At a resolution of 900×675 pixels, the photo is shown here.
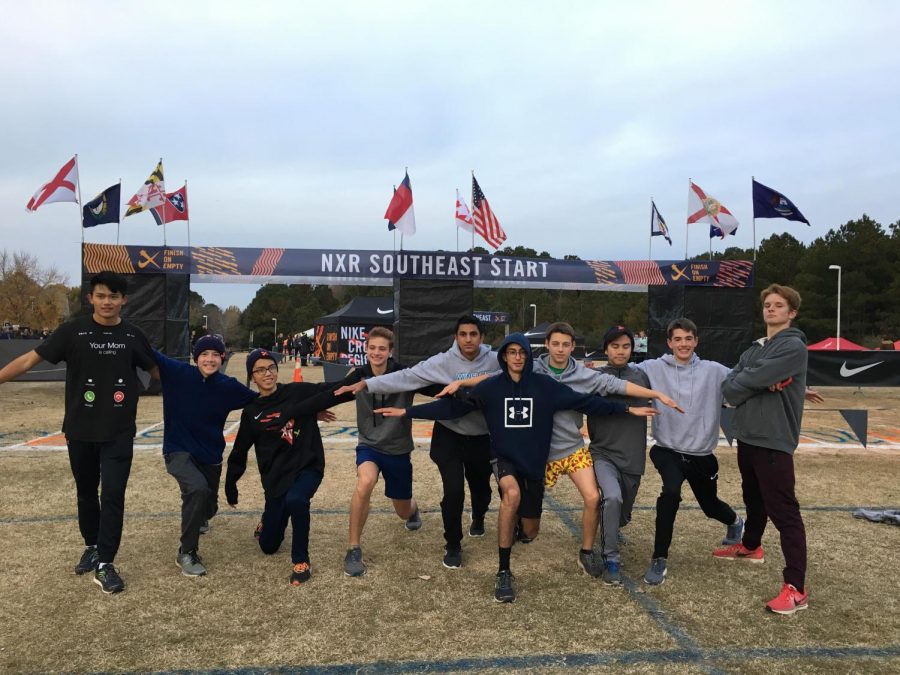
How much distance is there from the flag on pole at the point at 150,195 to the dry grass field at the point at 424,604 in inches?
444

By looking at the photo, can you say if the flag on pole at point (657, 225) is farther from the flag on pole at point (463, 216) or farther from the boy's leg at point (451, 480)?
the boy's leg at point (451, 480)

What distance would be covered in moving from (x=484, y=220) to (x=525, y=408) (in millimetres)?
12729

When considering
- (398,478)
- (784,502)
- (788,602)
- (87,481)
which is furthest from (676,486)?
(87,481)

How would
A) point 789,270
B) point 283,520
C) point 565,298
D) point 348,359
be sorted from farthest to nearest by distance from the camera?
point 565,298 < point 789,270 < point 348,359 < point 283,520

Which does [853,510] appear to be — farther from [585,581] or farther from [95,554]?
[95,554]

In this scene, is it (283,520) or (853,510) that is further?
(853,510)

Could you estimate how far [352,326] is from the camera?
2905 cm

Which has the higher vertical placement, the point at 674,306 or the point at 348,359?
the point at 674,306

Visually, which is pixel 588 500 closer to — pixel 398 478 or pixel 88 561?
pixel 398 478

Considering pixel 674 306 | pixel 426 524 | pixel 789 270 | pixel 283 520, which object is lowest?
pixel 426 524

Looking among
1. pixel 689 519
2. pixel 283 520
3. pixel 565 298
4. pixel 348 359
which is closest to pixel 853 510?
pixel 689 519

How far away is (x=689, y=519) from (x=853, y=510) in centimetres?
169

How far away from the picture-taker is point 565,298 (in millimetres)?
84062

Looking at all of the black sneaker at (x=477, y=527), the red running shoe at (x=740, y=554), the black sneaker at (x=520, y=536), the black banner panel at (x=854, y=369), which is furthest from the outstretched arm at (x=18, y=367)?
the black banner panel at (x=854, y=369)
